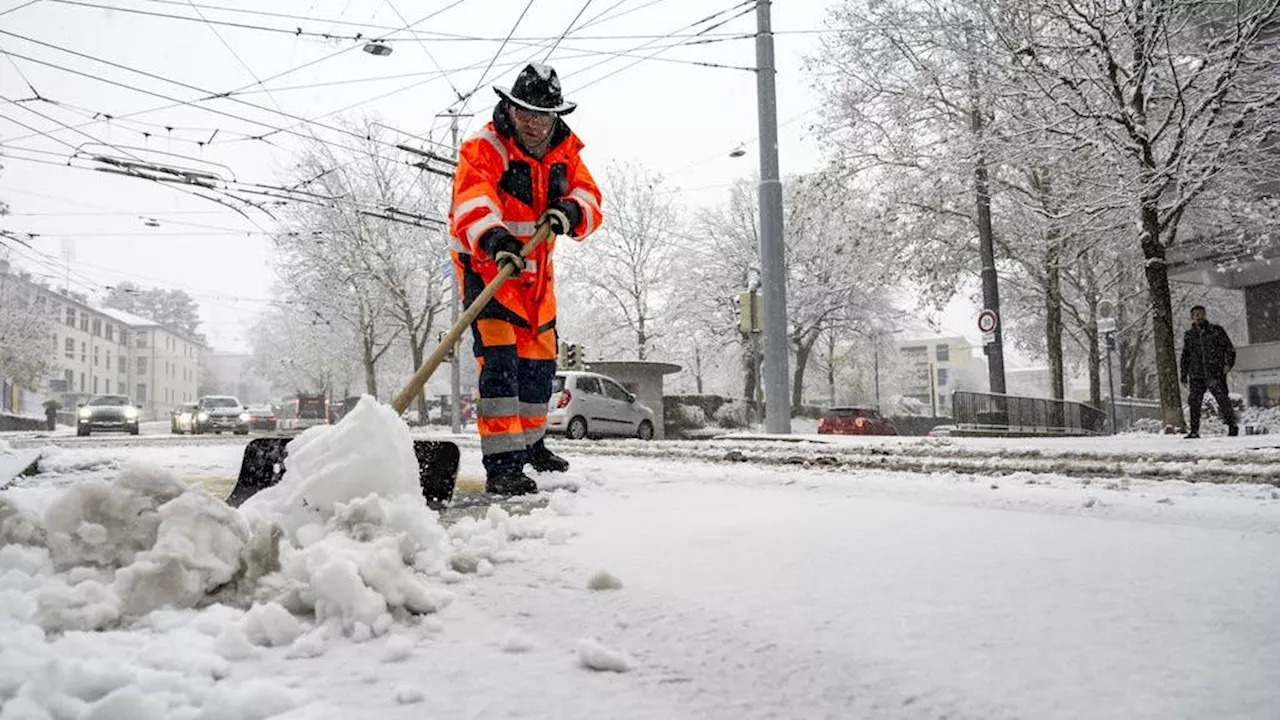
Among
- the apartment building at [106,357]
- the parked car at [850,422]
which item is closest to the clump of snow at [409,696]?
the parked car at [850,422]

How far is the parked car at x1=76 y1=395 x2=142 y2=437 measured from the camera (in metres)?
22.2

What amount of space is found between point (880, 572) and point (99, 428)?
2695cm

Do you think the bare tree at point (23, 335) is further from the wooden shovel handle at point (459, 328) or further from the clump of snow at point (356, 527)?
the clump of snow at point (356, 527)

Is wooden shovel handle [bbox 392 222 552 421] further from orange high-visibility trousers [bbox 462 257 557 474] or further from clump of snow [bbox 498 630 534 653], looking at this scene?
clump of snow [bbox 498 630 534 653]

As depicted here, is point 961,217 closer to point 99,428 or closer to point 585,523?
point 585,523

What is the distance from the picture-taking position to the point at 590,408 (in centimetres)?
1730

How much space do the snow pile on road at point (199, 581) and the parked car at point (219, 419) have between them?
27.0 metres

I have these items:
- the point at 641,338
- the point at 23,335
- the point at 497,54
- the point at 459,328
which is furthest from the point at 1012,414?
the point at 23,335

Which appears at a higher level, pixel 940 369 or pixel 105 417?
pixel 940 369

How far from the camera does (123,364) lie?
7038 centimetres

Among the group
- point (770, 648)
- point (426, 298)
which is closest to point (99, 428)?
point (426, 298)

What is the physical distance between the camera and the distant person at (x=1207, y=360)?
962cm

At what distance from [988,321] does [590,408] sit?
8893 mm

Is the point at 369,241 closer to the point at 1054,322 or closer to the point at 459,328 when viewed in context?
the point at 1054,322
